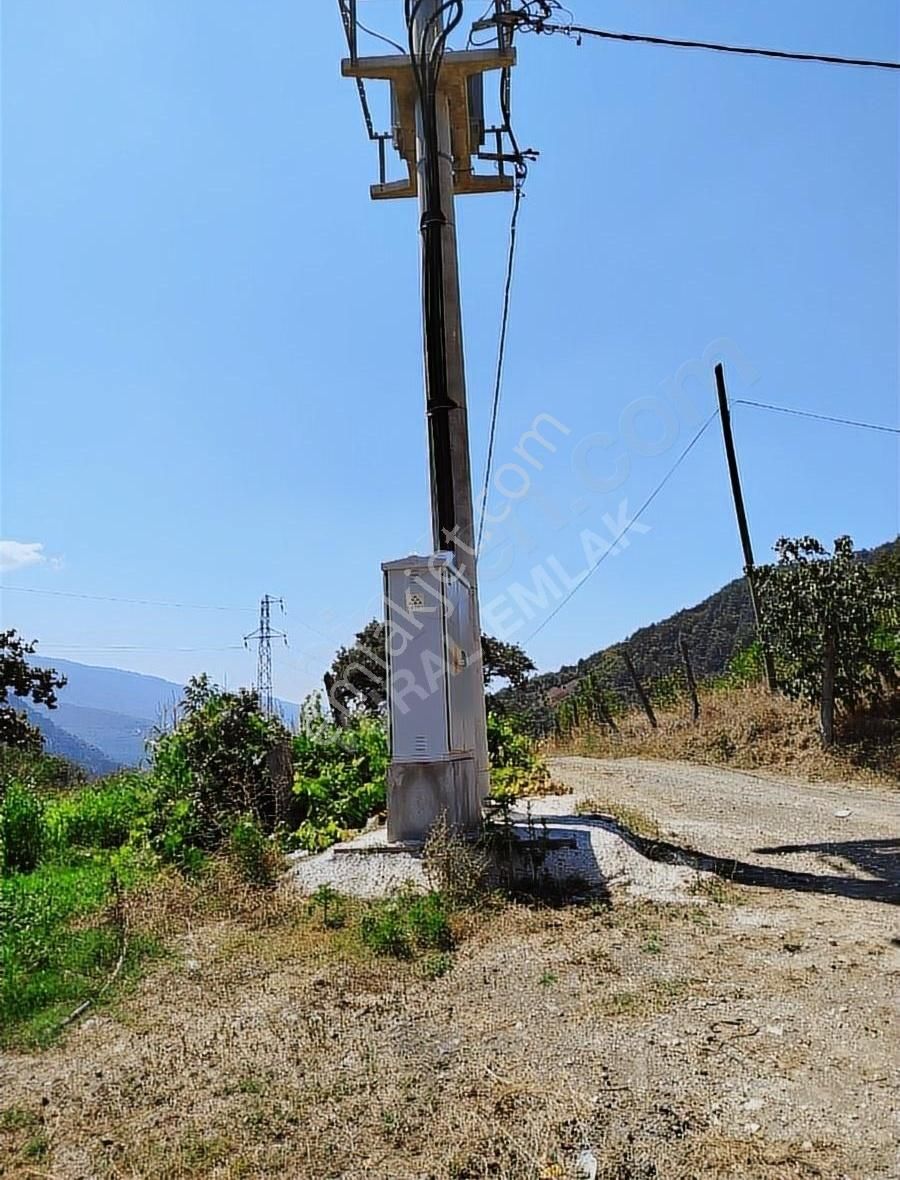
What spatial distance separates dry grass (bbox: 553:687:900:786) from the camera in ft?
39.8

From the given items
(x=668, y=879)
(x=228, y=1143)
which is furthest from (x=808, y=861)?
(x=228, y=1143)

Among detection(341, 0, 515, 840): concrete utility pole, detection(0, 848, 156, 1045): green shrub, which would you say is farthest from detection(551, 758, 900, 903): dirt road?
detection(0, 848, 156, 1045): green shrub

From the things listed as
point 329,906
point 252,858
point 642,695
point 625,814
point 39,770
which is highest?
point 642,695

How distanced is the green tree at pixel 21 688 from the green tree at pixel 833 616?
38.9ft

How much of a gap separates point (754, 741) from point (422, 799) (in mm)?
9141

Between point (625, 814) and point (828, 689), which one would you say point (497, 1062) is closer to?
point (625, 814)

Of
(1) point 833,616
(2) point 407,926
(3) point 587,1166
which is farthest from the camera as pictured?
(1) point 833,616

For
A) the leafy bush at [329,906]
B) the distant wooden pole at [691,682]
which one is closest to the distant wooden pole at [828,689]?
the distant wooden pole at [691,682]

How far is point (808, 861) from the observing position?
6305 millimetres

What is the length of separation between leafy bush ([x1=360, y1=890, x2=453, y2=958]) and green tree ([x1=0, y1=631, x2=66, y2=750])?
11373mm

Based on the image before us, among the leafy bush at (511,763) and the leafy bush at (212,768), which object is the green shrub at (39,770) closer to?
the leafy bush at (212,768)

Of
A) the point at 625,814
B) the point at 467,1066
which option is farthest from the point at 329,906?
the point at 625,814

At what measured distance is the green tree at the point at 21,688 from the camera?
14.4 metres

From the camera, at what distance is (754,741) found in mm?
14016
